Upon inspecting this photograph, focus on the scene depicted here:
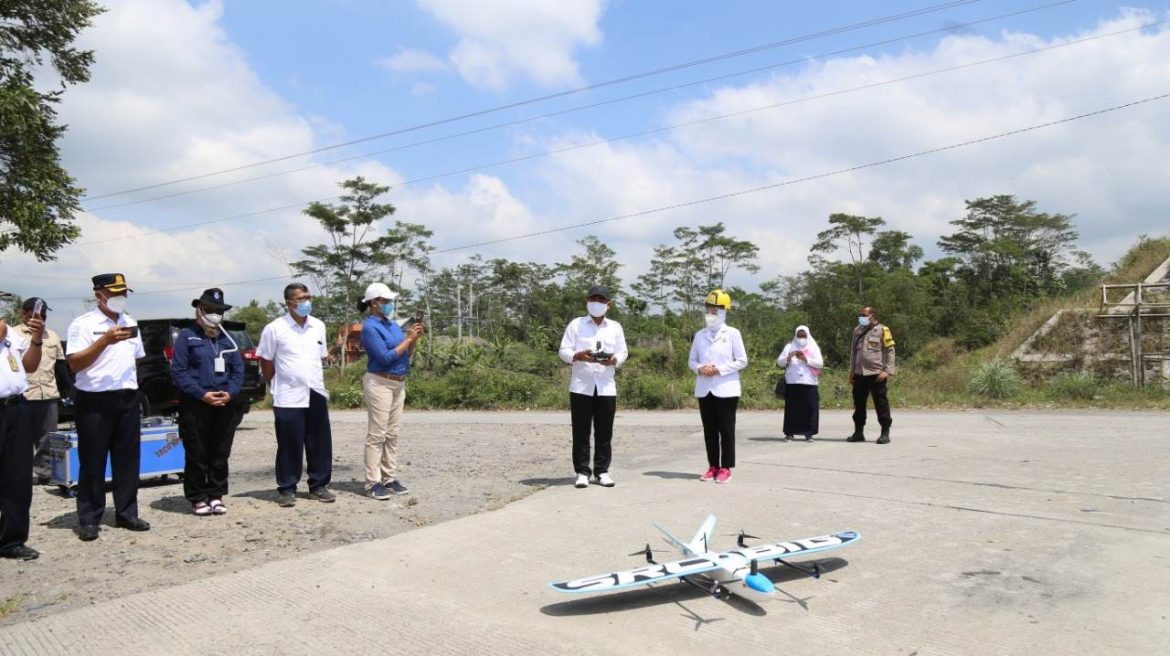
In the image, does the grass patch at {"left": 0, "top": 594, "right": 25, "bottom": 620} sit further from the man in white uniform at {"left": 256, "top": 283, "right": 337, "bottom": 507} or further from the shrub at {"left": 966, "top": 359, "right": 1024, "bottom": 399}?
the shrub at {"left": 966, "top": 359, "right": 1024, "bottom": 399}

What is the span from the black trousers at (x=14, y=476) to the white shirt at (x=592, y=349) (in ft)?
14.2

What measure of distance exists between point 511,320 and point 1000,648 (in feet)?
196

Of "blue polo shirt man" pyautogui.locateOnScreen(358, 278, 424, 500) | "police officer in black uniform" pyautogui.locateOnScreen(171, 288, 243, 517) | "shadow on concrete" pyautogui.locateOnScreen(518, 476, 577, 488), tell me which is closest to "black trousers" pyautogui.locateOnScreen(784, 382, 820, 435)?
"shadow on concrete" pyautogui.locateOnScreen(518, 476, 577, 488)

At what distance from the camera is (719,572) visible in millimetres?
4301

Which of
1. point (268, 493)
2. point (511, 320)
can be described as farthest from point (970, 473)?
point (511, 320)

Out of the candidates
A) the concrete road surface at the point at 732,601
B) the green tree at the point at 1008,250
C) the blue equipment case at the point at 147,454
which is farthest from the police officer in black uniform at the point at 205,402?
the green tree at the point at 1008,250

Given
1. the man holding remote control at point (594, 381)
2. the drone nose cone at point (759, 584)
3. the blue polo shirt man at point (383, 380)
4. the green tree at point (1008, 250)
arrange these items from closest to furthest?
the drone nose cone at point (759, 584), the blue polo shirt man at point (383, 380), the man holding remote control at point (594, 381), the green tree at point (1008, 250)

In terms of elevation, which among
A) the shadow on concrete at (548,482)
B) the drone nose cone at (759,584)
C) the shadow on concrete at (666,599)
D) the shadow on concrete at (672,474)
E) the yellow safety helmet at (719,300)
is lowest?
the shadow on concrete at (666,599)

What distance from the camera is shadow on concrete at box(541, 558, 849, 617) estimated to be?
4.04 m

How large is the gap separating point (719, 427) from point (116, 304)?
5.43 meters

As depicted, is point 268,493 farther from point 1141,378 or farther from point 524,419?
point 1141,378

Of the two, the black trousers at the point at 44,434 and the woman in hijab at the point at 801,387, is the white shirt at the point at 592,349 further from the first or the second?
the black trousers at the point at 44,434

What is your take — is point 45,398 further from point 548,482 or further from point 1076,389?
point 1076,389

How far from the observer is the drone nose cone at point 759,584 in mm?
3992
